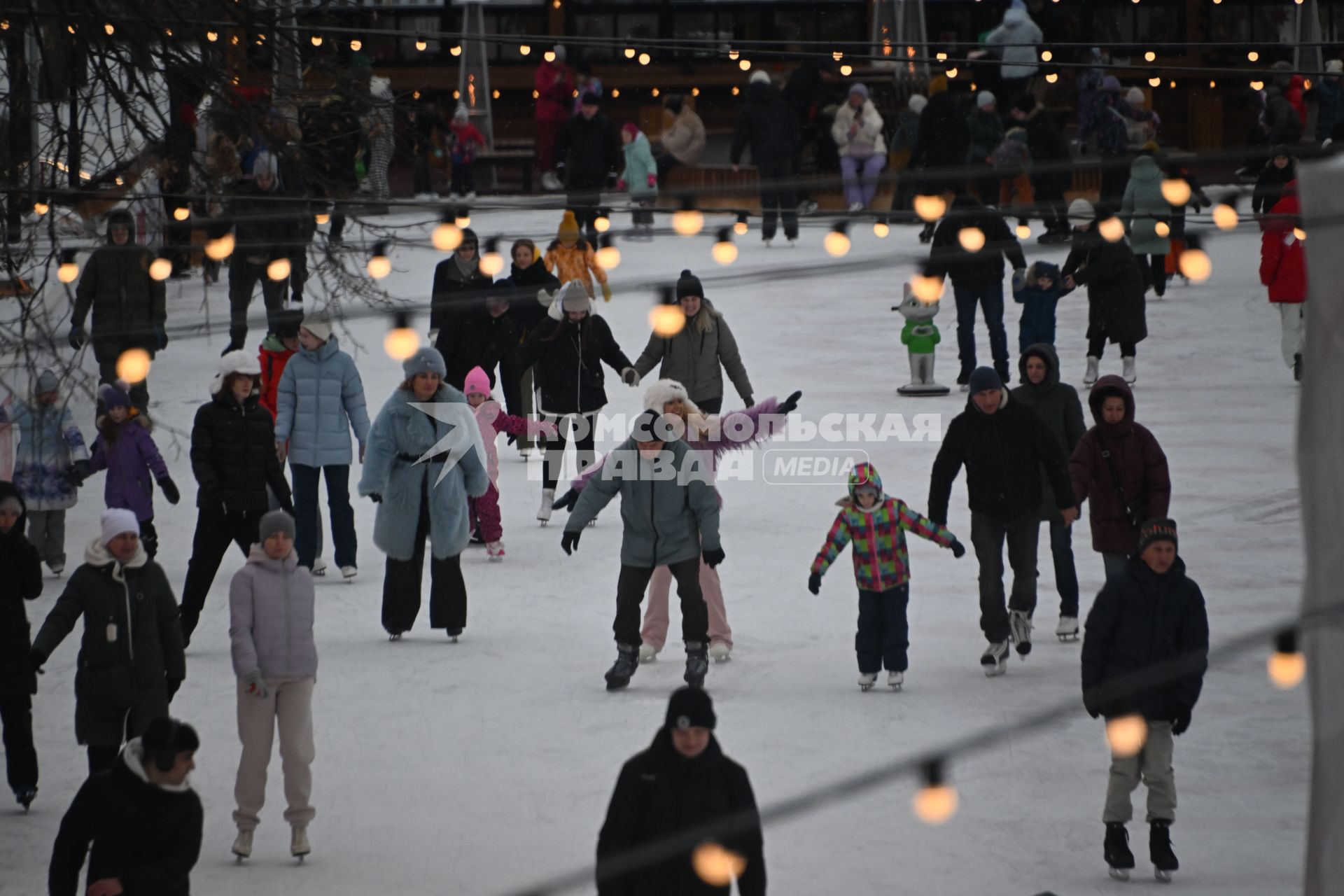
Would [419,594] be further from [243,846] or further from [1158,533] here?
[1158,533]

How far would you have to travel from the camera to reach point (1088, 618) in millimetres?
7098

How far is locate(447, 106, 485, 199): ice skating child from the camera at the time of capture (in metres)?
25.2

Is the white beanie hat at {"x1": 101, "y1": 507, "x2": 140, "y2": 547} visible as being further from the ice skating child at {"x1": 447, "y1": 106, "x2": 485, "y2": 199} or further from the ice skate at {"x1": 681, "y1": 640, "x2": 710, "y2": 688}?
the ice skating child at {"x1": 447, "y1": 106, "x2": 485, "y2": 199}

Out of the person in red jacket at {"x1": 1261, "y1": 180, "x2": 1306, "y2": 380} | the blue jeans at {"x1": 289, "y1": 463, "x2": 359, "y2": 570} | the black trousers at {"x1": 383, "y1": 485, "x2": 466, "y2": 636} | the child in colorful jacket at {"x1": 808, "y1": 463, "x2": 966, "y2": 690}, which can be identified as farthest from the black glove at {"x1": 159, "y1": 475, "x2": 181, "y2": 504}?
the person in red jacket at {"x1": 1261, "y1": 180, "x2": 1306, "y2": 380}

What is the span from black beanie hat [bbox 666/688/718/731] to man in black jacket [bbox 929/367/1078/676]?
11.8 feet

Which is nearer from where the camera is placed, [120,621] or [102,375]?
[120,621]

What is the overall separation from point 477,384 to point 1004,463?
11.8 feet

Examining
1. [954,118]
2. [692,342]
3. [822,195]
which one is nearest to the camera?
[692,342]

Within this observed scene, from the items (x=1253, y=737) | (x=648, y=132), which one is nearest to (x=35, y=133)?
(x=1253, y=737)

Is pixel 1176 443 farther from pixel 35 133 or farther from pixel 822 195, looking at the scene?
pixel 822 195

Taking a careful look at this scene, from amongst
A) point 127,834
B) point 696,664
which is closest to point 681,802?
point 127,834

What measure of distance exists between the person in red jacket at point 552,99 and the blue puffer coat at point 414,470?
16.1m

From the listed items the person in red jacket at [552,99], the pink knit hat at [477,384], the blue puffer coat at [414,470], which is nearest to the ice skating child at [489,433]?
the pink knit hat at [477,384]

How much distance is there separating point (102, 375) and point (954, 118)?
400 inches
